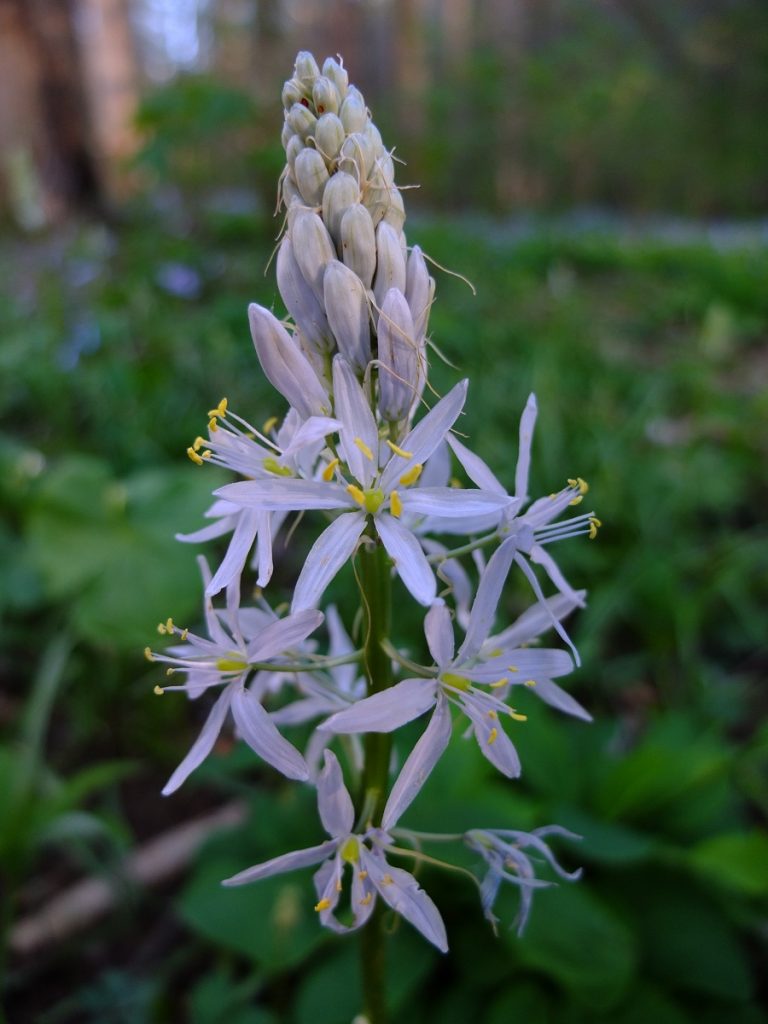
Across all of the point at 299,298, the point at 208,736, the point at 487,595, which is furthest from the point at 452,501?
the point at 208,736

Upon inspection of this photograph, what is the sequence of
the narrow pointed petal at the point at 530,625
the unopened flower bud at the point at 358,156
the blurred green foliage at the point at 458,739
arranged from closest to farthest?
1. the unopened flower bud at the point at 358,156
2. the narrow pointed petal at the point at 530,625
3. the blurred green foliage at the point at 458,739

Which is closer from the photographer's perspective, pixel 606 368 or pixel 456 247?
pixel 606 368

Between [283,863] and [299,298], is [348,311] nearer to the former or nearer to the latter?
[299,298]

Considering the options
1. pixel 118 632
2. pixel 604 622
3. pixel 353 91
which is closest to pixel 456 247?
pixel 604 622

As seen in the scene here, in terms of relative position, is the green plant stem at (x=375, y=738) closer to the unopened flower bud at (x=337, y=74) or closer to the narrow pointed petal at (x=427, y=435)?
the narrow pointed petal at (x=427, y=435)

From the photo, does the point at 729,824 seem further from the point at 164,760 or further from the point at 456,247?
the point at 456,247

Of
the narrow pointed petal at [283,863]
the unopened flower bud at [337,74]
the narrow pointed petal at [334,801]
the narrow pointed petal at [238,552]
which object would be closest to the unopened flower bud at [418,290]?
the unopened flower bud at [337,74]

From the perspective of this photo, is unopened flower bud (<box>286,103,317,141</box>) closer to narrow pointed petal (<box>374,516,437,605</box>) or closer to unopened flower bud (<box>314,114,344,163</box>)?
unopened flower bud (<box>314,114,344,163</box>)
